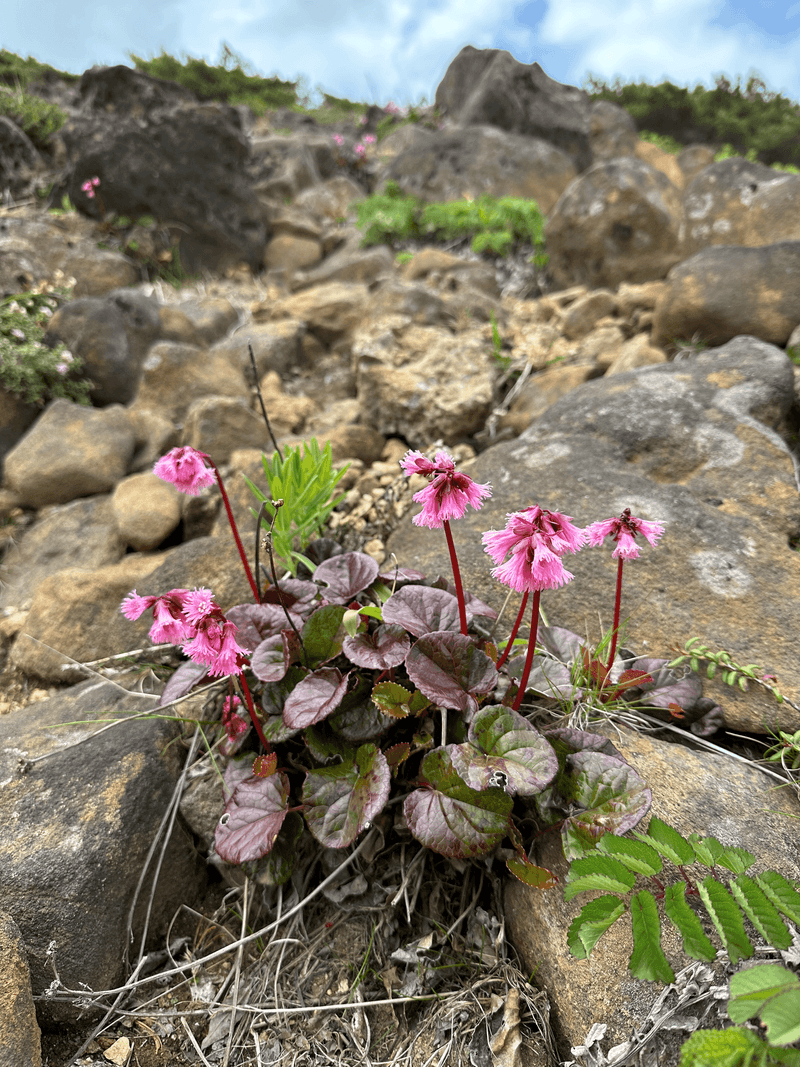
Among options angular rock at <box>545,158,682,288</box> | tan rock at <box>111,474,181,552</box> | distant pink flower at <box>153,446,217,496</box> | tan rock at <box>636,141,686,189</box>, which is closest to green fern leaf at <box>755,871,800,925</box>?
distant pink flower at <box>153,446,217,496</box>

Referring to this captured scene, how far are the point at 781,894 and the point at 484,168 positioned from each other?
27.2 feet

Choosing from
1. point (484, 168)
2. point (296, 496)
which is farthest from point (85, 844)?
point (484, 168)

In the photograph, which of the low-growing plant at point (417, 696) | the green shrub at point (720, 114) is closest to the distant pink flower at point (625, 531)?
the low-growing plant at point (417, 696)

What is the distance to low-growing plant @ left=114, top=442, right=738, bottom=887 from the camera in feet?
4.05

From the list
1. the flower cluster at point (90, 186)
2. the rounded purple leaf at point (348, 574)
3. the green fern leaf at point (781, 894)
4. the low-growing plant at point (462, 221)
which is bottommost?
the green fern leaf at point (781, 894)

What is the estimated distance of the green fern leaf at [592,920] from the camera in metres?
0.97

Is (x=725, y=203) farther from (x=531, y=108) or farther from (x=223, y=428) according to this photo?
(x=531, y=108)

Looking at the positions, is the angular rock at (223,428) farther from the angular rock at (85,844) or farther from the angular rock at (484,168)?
the angular rock at (484,168)

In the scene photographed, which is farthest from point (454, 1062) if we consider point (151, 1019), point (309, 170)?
point (309, 170)

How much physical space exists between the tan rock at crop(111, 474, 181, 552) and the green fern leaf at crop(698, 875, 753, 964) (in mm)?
2701

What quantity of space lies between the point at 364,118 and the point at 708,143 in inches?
305

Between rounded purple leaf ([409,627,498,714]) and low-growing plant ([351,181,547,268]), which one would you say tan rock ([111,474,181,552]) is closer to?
rounded purple leaf ([409,627,498,714])

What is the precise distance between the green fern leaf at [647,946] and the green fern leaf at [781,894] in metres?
0.19

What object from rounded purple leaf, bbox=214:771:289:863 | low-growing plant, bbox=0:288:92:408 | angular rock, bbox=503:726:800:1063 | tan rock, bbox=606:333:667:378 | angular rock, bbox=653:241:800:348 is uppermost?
low-growing plant, bbox=0:288:92:408
